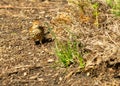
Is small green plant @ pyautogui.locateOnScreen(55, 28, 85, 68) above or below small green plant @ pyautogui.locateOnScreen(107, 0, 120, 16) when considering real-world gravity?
below

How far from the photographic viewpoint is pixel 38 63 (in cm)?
313

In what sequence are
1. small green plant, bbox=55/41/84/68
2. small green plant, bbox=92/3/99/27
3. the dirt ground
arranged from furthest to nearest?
1. small green plant, bbox=92/3/99/27
2. small green plant, bbox=55/41/84/68
3. the dirt ground

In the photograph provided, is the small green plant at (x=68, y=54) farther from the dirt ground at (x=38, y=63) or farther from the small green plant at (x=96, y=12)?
the small green plant at (x=96, y=12)

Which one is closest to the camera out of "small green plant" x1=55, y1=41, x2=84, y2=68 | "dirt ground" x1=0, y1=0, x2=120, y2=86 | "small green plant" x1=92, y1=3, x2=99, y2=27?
"dirt ground" x1=0, y1=0, x2=120, y2=86

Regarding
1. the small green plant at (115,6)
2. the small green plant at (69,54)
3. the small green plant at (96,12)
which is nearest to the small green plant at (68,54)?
the small green plant at (69,54)

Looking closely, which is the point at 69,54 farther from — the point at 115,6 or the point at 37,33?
the point at 115,6

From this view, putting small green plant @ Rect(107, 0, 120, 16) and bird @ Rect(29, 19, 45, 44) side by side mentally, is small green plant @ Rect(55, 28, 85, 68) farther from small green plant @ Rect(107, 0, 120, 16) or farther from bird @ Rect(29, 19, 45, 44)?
small green plant @ Rect(107, 0, 120, 16)

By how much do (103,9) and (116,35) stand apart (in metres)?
0.60

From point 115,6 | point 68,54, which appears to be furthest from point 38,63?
point 115,6

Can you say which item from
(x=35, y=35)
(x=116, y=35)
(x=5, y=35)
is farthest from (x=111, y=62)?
(x=5, y=35)

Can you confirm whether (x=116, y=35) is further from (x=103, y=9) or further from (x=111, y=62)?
(x=103, y=9)

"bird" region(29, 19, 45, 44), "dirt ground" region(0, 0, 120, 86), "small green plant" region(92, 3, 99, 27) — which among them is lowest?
"dirt ground" region(0, 0, 120, 86)

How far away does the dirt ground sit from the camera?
281 cm

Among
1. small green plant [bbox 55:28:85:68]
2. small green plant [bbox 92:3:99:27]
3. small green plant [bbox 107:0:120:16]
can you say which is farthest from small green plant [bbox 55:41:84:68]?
small green plant [bbox 107:0:120:16]
